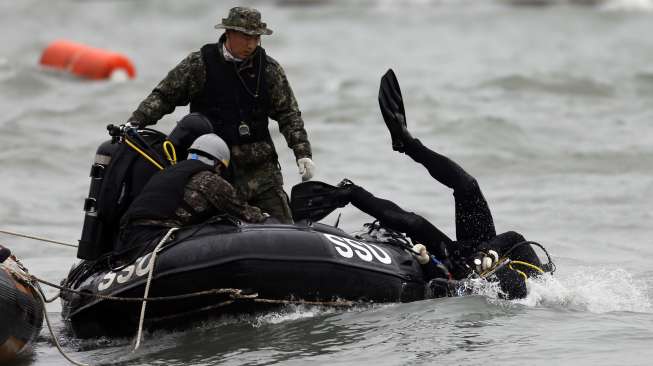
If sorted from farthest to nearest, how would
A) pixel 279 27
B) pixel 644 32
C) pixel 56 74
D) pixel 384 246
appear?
pixel 279 27, pixel 644 32, pixel 56 74, pixel 384 246

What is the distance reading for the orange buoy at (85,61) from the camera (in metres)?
22.3

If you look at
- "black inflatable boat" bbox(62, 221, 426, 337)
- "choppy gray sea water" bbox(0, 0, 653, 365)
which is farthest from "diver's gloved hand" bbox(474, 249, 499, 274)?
"black inflatable boat" bbox(62, 221, 426, 337)

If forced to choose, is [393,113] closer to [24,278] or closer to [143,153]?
[143,153]

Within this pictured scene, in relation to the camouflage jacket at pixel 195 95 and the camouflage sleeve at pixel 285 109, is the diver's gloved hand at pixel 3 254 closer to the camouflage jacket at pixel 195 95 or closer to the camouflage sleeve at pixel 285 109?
the camouflage jacket at pixel 195 95

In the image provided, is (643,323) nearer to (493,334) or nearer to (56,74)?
(493,334)

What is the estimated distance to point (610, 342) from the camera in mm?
7078

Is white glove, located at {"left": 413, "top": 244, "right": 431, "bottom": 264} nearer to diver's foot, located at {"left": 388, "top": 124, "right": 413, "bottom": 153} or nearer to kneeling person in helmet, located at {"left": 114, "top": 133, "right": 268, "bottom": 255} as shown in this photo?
diver's foot, located at {"left": 388, "top": 124, "right": 413, "bottom": 153}

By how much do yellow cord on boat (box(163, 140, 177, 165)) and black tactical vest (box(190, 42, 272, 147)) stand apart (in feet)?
1.67

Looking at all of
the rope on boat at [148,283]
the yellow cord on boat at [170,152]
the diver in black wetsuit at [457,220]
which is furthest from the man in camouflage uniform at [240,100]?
the rope on boat at [148,283]

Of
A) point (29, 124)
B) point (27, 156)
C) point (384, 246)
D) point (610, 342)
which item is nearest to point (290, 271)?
point (384, 246)

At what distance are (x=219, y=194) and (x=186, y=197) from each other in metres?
0.19

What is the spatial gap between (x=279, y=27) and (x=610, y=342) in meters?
26.0

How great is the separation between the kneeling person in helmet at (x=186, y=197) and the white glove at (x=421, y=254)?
41.3 inches

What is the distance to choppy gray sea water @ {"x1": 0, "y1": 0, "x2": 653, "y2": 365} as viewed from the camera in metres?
7.22
